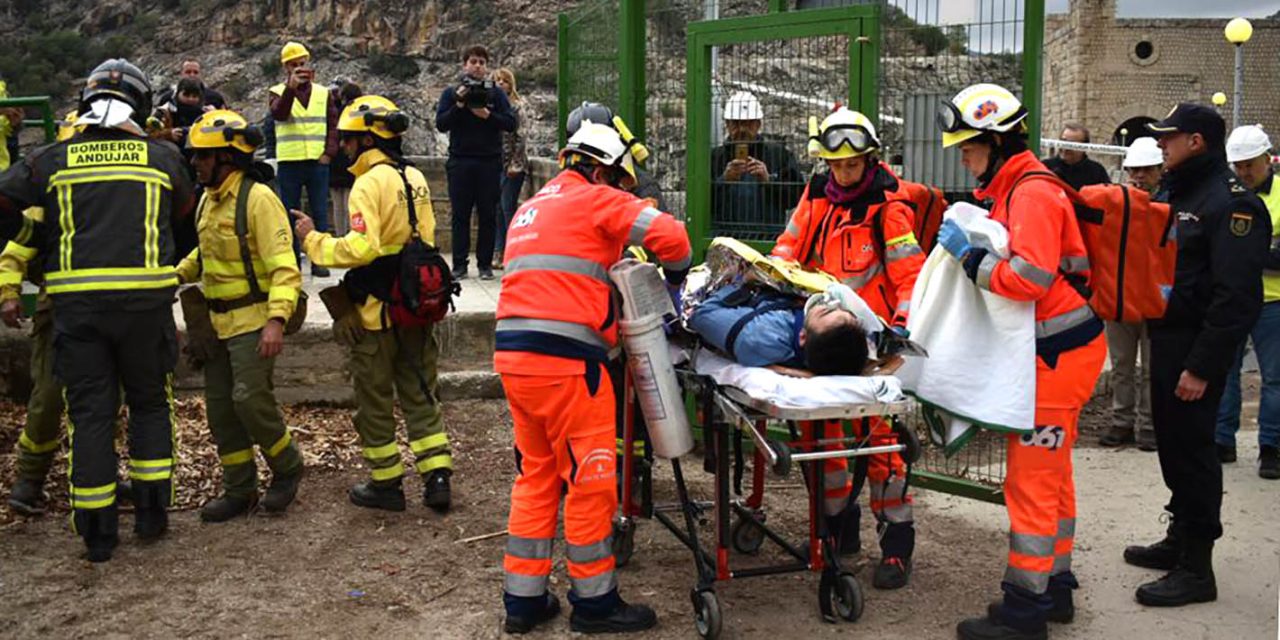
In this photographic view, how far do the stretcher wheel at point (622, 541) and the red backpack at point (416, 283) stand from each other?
154 centimetres

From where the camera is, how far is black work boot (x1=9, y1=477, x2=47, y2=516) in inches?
255

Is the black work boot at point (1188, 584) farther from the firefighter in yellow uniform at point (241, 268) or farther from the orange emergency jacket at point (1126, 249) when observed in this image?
the firefighter in yellow uniform at point (241, 268)

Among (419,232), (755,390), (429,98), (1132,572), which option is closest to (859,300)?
(755,390)

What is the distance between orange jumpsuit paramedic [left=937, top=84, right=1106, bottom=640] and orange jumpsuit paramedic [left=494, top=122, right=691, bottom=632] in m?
1.24

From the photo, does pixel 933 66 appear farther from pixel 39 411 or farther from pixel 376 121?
pixel 39 411

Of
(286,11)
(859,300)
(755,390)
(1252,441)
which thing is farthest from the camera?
(286,11)

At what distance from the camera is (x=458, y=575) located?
5742mm

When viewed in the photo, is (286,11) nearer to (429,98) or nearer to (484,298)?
(429,98)

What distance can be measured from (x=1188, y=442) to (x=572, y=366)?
273 cm

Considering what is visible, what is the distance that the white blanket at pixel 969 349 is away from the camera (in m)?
4.74

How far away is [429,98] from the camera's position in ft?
111

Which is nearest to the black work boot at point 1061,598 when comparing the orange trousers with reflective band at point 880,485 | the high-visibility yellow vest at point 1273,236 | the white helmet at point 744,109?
the orange trousers with reflective band at point 880,485

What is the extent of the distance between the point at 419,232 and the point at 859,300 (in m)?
2.61

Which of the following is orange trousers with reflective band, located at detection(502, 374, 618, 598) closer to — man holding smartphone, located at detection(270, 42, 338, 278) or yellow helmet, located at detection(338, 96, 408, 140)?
yellow helmet, located at detection(338, 96, 408, 140)
